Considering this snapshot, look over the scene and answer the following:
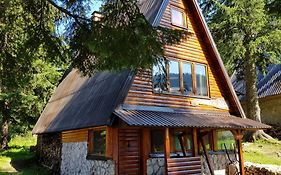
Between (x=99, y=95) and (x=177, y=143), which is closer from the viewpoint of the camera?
(x=99, y=95)

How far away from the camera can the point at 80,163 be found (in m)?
11.5

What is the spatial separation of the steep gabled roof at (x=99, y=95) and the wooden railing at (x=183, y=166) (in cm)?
237

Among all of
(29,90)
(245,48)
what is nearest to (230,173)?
(245,48)

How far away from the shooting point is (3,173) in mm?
13867

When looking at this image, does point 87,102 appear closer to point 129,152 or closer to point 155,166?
point 129,152

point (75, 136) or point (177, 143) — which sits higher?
point (75, 136)

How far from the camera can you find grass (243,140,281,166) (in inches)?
588

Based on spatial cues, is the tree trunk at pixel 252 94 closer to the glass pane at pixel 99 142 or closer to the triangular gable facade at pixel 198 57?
the triangular gable facade at pixel 198 57

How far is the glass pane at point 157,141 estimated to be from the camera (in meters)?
10.6

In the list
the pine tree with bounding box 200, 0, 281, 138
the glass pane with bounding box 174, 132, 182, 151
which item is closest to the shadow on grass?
the glass pane with bounding box 174, 132, 182, 151

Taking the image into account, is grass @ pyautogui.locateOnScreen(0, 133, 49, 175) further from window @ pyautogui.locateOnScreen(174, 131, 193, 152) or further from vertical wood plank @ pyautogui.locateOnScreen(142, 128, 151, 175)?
window @ pyautogui.locateOnScreen(174, 131, 193, 152)

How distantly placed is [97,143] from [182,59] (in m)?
4.72

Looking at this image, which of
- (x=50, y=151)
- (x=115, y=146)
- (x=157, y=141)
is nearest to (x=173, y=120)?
(x=157, y=141)

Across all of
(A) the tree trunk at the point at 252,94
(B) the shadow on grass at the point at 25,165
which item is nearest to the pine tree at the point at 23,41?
(B) the shadow on grass at the point at 25,165
